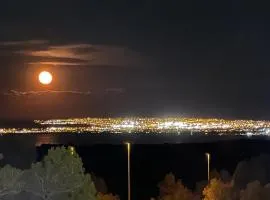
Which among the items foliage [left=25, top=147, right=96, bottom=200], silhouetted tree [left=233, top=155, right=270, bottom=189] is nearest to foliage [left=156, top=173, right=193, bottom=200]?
silhouetted tree [left=233, top=155, right=270, bottom=189]

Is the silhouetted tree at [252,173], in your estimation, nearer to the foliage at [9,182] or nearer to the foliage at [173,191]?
the foliage at [173,191]

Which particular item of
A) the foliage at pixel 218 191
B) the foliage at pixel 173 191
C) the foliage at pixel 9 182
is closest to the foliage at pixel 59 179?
the foliage at pixel 9 182

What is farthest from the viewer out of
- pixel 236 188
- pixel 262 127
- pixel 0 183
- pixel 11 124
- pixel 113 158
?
pixel 262 127

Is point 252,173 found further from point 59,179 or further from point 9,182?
point 9,182

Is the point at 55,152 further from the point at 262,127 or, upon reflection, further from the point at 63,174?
the point at 262,127

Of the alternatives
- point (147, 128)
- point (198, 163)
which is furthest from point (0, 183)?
point (147, 128)

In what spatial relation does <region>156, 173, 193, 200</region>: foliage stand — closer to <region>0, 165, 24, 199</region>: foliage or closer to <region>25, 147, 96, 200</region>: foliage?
<region>25, 147, 96, 200</region>: foliage

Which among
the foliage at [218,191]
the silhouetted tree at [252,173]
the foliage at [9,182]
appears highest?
the silhouetted tree at [252,173]
